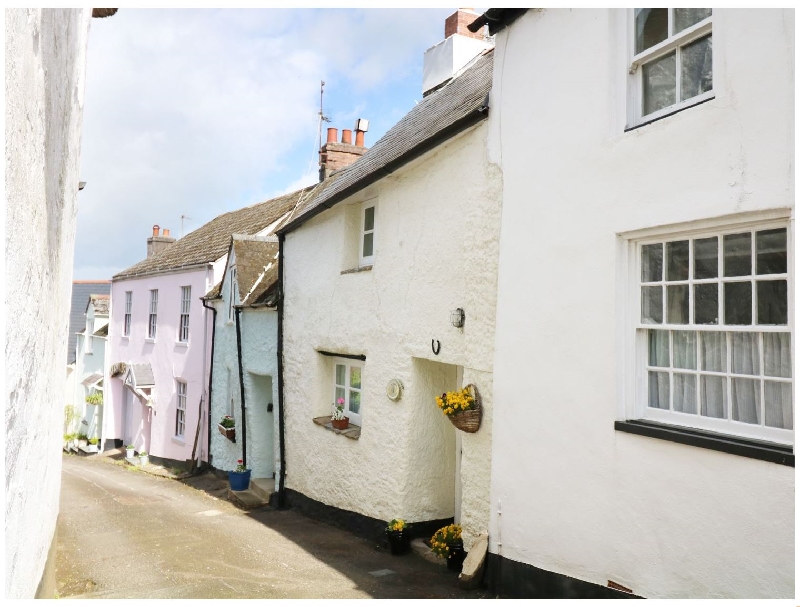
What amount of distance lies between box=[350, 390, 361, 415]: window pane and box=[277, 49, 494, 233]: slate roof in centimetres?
316

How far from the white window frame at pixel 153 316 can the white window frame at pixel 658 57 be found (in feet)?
63.6

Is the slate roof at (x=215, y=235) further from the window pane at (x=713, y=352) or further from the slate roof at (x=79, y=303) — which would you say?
the window pane at (x=713, y=352)

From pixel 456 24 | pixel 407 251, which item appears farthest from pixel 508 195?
pixel 456 24

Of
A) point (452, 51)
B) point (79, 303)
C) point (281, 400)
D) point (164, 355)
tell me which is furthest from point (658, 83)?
point (79, 303)

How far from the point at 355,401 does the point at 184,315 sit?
438 inches

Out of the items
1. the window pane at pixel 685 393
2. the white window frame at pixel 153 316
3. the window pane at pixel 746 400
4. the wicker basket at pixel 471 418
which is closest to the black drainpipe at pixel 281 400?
the wicker basket at pixel 471 418

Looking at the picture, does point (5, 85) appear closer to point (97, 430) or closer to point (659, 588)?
point (659, 588)

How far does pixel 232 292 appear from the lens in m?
15.8

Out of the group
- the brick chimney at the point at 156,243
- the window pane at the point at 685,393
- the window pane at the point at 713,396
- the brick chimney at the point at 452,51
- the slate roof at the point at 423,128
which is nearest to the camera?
the window pane at the point at 713,396

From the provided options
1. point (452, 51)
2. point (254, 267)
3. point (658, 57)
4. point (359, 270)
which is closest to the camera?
point (658, 57)

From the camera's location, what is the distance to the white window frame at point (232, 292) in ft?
50.5

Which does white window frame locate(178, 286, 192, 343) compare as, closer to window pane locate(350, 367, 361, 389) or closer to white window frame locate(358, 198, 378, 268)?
window pane locate(350, 367, 361, 389)

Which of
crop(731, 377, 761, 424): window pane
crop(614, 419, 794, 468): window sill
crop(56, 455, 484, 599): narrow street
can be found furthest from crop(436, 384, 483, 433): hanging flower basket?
crop(731, 377, 761, 424): window pane

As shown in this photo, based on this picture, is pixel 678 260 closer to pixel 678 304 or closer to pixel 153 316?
pixel 678 304
